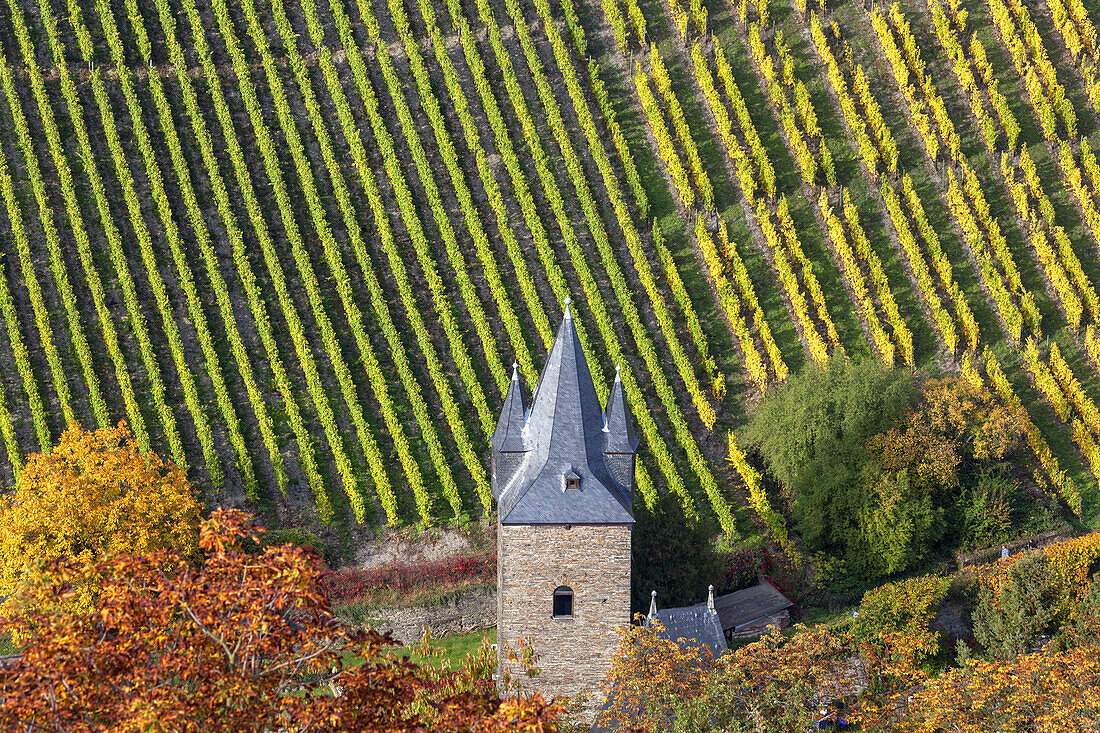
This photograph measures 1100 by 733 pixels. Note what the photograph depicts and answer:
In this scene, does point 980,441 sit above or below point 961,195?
below

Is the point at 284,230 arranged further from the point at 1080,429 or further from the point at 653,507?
the point at 1080,429

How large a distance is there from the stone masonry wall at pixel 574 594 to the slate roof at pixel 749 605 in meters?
6.78

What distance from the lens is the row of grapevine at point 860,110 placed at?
141 ft

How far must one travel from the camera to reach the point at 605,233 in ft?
139

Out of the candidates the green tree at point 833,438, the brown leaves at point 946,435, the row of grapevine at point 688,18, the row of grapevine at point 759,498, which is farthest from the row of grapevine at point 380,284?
the brown leaves at point 946,435

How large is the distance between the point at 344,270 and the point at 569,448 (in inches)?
700

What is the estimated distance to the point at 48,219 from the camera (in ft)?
137

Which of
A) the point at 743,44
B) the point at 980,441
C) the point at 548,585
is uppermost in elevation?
the point at 743,44

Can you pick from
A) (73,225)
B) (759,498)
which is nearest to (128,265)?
(73,225)

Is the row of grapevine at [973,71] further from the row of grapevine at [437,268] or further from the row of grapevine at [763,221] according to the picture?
the row of grapevine at [437,268]

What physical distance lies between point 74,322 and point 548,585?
21369 millimetres

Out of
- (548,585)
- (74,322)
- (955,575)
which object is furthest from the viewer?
(74,322)

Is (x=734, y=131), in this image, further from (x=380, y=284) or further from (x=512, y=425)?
(x=512, y=425)

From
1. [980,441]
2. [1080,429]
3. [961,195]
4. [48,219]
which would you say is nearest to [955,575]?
[980,441]
